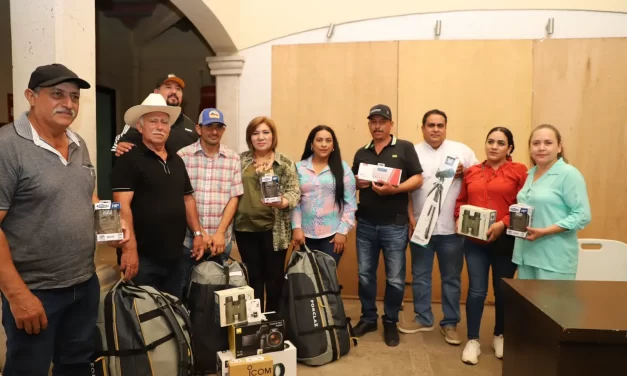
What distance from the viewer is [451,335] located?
9.83ft

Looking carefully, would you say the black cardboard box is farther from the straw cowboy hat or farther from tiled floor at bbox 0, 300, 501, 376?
the straw cowboy hat

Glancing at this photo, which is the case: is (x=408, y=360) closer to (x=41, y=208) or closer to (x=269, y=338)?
(x=269, y=338)

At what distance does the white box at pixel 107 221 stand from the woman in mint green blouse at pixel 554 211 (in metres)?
1.98

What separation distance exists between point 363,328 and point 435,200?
1010mm

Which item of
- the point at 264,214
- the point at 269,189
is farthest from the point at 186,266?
A: the point at 269,189

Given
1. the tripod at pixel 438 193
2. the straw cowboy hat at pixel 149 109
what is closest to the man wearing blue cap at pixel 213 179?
the straw cowboy hat at pixel 149 109

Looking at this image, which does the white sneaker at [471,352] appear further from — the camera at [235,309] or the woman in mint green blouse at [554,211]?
the camera at [235,309]

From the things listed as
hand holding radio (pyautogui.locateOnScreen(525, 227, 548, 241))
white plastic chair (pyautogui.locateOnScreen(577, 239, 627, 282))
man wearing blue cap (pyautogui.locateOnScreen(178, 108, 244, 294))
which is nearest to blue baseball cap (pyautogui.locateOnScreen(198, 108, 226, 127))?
man wearing blue cap (pyautogui.locateOnScreen(178, 108, 244, 294))

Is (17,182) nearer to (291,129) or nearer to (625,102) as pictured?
(291,129)

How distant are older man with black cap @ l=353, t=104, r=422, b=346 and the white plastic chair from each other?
101cm

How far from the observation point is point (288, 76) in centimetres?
392

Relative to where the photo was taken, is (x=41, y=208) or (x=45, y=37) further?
(x=45, y=37)

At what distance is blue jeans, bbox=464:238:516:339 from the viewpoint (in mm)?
2670

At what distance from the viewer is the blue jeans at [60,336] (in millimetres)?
1657
